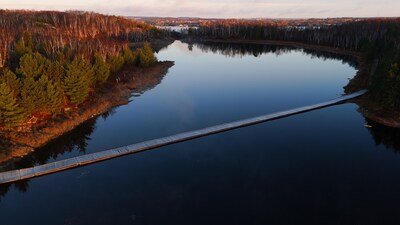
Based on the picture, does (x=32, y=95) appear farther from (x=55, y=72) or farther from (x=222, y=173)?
(x=222, y=173)

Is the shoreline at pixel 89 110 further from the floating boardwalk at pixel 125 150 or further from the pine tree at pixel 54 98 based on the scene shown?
the floating boardwalk at pixel 125 150

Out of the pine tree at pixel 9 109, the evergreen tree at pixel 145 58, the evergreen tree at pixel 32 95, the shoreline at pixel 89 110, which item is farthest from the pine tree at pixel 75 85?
the evergreen tree at pixel 145 58

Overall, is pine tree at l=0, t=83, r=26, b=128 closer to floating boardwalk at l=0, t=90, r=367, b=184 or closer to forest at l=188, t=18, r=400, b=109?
floating boardwalk at l=0, t=90, r=367, b=184

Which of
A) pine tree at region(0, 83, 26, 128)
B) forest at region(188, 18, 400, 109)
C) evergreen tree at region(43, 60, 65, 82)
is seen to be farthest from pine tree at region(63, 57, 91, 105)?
forest at region(188, 18, 400, 109)

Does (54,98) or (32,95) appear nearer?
(32,95)

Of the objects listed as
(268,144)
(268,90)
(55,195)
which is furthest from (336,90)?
(55,195)

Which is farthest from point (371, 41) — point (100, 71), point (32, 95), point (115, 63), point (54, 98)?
point (32, 95)
